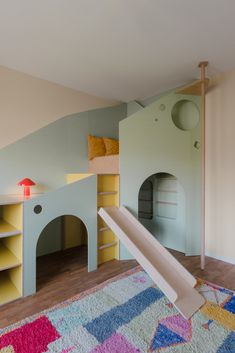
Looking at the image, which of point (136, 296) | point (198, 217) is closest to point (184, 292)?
point (136, 296)

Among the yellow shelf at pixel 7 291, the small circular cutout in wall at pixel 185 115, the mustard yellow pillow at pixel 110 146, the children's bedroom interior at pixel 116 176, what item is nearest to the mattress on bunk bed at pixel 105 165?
the children's bedroom interior at pixel 116 176

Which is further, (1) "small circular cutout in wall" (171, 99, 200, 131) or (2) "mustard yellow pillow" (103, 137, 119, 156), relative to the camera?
(2) "mustard yellow pillow" (103, 137, 119, 156)

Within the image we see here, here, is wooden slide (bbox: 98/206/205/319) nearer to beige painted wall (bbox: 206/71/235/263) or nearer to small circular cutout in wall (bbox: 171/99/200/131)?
beige painted wall (bbox: 206/71/235/263)

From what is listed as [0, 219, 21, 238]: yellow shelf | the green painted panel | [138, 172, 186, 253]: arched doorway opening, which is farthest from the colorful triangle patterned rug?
[138, 172, 186, 253]: arched doorway opening

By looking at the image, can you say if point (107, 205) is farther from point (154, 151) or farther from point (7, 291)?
point (7, 291)

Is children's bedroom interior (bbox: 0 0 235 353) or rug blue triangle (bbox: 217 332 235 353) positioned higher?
children's bedroom interior (bbox: 0 0 235 353)

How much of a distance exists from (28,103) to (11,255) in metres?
1.95

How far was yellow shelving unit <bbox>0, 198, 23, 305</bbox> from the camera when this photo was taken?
2078mm

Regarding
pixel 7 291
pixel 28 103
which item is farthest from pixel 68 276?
pixel 28 103

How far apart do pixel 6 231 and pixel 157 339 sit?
1.62 m

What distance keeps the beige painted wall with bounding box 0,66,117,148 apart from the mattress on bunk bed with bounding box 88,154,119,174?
885mm

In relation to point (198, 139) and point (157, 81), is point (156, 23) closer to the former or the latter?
point (157, 81)

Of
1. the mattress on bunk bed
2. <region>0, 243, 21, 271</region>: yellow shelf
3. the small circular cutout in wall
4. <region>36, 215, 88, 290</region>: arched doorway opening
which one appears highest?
the small circular cutout in wall

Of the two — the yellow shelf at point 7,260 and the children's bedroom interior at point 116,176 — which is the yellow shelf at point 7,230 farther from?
the yellow shelf at point 7,260
